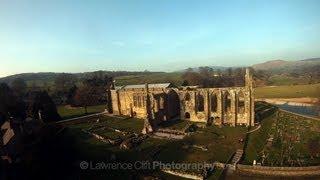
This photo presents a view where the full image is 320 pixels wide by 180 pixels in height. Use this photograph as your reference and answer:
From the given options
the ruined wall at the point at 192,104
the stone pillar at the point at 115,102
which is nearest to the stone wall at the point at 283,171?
the ruined wall at the point at 192,104

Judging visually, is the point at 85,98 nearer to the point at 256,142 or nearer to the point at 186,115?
the point at 186,115

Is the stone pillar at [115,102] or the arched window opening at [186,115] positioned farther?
the stone pillar at [115,102]

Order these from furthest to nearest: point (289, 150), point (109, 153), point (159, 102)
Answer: point (159, 102), point (109, 153), point (289, 150)

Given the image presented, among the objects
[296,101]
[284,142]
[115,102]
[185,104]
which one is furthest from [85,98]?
[296,101]

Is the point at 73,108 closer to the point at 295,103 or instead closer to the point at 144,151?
the point at 144,151

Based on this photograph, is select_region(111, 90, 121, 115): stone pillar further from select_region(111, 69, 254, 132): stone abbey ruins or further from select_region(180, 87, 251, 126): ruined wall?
select_region(180, 87, 251, 126): ruined wall

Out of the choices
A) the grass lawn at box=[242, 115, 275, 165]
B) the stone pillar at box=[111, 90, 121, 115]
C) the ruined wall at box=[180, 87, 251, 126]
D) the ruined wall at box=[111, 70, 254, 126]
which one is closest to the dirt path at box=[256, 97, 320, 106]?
the ruined wall at box=[111, 70, 254, 126]

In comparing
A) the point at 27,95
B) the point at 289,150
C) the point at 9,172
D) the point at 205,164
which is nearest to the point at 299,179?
the point at 289,150

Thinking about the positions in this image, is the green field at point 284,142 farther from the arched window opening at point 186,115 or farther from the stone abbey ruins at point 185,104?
the arched window opening at point 186,115
